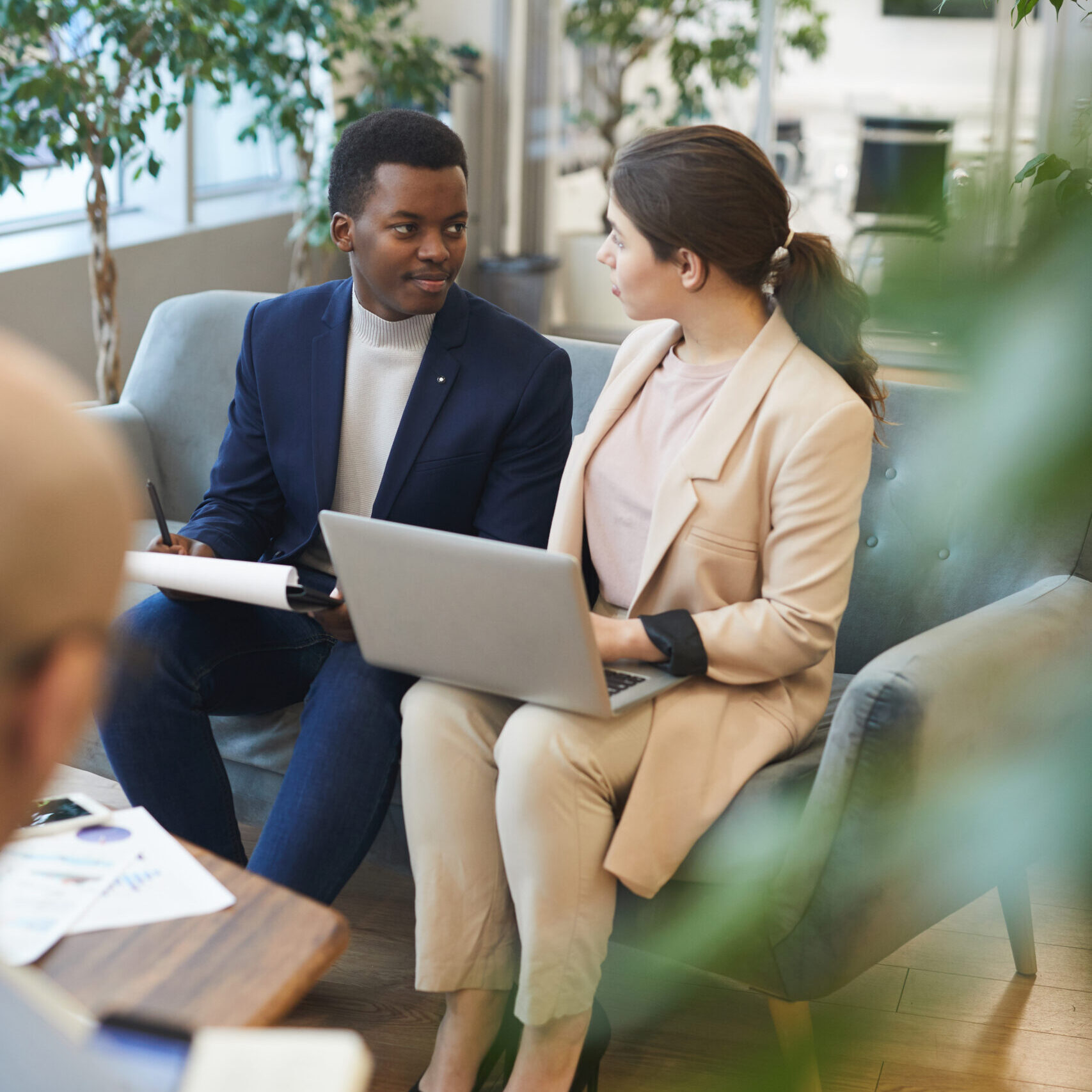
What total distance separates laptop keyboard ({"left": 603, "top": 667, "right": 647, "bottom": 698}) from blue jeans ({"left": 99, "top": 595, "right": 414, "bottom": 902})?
0.28 m

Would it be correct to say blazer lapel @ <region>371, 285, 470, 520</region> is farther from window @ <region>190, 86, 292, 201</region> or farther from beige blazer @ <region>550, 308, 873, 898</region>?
window @ <region>190, 86, 292, 201</region>

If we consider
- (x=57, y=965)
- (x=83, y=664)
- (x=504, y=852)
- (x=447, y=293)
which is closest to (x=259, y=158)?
(x=447, y=293)

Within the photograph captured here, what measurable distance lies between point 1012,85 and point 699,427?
0.77 meters

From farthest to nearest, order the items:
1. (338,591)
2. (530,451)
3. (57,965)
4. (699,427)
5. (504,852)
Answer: (530,451) < (338,591) < (699,427) < (504,852) < (57,965)

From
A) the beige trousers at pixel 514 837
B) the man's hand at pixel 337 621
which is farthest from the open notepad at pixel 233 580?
the beige trousers at pixel 514 837

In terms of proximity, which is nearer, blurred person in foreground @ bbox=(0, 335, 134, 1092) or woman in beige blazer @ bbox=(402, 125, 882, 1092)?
blurred person in foreground @ bbox=(0, 335, 134, 1092)

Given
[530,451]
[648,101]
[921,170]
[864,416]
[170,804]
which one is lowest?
[170,804]

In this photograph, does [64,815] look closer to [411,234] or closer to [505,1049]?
[505,1049]

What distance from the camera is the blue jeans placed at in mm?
1441

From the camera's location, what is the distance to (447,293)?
1.79 meters

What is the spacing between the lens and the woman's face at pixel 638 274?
A: 1.46 m

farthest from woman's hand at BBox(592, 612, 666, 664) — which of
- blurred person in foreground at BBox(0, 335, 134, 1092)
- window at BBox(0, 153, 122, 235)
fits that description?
window at BBox(0, 153, 122, 235)

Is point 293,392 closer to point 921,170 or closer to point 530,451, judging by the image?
point 530,451

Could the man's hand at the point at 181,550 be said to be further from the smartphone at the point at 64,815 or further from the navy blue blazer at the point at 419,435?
the smartphone at the point at 64,815
